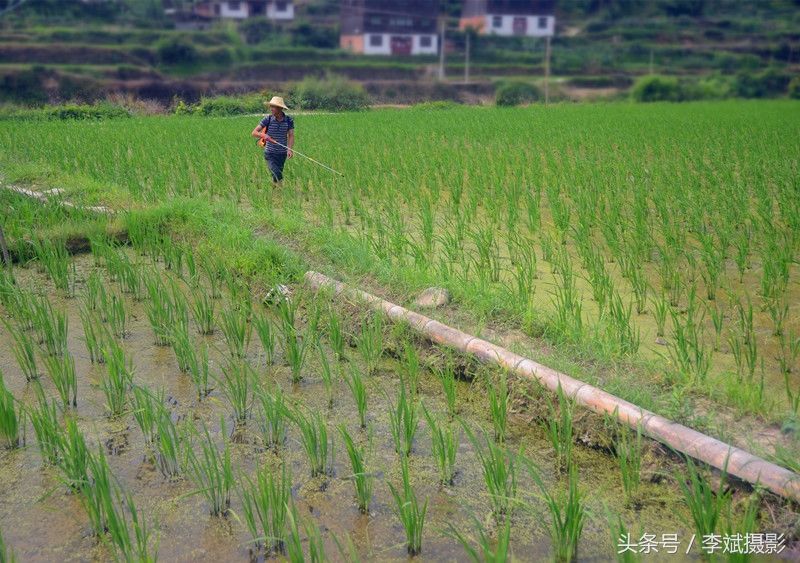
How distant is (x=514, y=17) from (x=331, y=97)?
64.1 ft

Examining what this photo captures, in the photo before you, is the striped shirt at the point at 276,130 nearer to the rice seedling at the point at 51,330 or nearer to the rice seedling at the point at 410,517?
the rice seedling at the point at 51,330

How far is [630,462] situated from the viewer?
2631mm

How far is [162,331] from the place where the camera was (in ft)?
12.4

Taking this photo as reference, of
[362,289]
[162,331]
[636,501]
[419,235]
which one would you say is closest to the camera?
[636,501]

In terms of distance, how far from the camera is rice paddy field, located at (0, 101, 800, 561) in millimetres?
2289

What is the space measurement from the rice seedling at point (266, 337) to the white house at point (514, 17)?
120 feet

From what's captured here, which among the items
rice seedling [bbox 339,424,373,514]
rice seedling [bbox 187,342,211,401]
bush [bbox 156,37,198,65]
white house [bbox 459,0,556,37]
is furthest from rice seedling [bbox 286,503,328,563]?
white house [bbox 459,0,556,37]

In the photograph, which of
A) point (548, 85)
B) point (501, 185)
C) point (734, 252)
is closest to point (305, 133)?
point (501, 185)

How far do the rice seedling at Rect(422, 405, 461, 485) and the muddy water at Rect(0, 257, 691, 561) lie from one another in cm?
3

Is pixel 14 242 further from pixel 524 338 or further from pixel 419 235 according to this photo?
pixel 524 338

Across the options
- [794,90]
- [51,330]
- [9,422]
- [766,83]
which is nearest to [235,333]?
[51,330]

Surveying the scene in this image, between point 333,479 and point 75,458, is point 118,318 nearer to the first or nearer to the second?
point 75,458

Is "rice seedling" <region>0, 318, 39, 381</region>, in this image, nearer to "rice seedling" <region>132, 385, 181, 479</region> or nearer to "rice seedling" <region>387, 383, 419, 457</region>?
"rice seedling" <region>132, 385, 181, 479</region>

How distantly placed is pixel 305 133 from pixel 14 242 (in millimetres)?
7784
